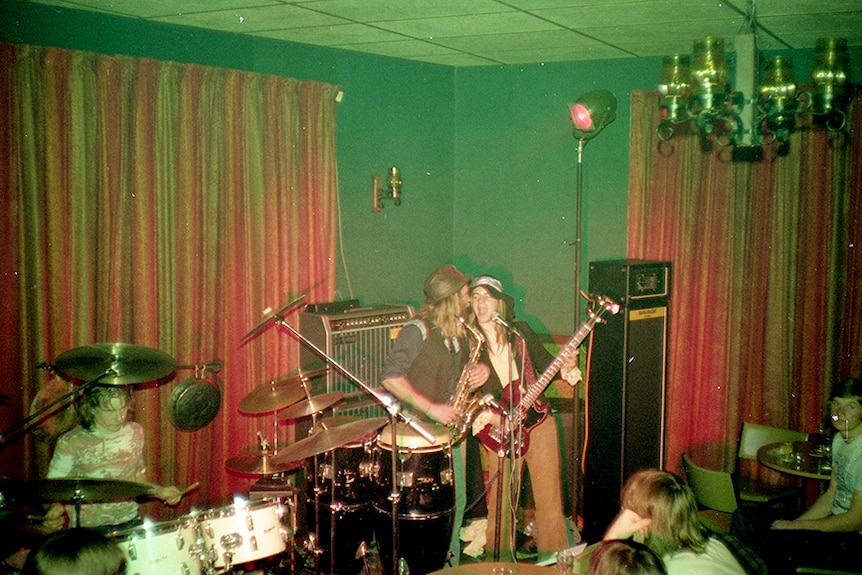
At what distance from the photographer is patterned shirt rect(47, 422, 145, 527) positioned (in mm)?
3716

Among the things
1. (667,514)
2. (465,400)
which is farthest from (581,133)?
(667,514)

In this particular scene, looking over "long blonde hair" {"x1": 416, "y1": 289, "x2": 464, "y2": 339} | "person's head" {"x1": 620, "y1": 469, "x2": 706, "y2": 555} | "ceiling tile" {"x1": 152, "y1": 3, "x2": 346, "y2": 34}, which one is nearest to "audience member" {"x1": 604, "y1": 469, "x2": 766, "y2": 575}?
"person's head" {"x1": 620, "y1": 469, "x2": 706, "y2": 555}

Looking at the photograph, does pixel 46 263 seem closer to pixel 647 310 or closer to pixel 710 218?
pixel 647 310

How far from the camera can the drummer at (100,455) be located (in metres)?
3.70

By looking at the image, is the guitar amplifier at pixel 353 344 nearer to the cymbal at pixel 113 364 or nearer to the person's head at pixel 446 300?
the person's head at pixel 446 300

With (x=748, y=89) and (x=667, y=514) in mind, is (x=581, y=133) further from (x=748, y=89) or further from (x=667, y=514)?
(x=667, y=514)

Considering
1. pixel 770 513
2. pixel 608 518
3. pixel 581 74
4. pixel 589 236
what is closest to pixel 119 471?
pixel 608 518

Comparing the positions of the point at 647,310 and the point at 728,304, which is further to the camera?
the point at 728,304

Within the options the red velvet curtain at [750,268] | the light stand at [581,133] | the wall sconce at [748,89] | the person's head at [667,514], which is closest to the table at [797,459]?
the red velvet curtain at [750,268]

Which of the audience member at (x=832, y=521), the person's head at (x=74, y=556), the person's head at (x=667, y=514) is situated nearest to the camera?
the person's head at (x=74, y=556)

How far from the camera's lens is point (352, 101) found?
5684mm

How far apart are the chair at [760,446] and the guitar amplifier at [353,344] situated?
226 centimetres

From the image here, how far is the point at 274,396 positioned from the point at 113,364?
2.80ft

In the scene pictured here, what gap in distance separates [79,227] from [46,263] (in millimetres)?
240
